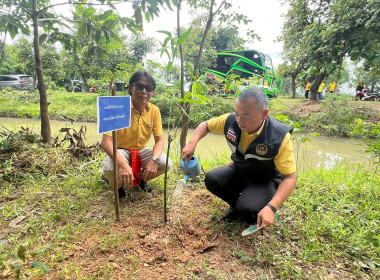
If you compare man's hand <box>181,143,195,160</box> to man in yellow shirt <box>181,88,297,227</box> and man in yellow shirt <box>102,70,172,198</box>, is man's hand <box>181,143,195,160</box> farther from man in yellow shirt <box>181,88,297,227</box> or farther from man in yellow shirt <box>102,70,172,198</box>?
man in yellow shirt <box>102,70,172,198</box>

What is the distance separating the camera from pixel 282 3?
9.16 meters

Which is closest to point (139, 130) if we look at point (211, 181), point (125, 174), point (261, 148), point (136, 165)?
point (136, 165)

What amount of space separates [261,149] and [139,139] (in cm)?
99

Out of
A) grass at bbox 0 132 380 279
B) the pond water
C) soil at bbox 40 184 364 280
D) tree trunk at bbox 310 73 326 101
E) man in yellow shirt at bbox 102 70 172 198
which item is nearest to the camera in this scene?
soil at bbox 40 184 364 280

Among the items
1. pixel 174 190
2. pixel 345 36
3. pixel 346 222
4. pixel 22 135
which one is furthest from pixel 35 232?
pixel 345 36

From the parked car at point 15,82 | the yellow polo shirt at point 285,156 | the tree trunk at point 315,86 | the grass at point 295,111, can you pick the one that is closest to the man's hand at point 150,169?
the yellow polo shirt at point 285,156

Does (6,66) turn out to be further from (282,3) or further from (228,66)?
(282,3)

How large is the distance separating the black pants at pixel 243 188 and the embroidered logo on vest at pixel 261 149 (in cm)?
27

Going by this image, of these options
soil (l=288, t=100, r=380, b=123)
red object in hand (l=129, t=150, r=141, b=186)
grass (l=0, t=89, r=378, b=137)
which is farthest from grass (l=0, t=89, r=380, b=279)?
soil (l=288, t=100, r=380, b=123)

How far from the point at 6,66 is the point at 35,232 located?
2442 centimetres

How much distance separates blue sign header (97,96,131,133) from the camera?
119cm

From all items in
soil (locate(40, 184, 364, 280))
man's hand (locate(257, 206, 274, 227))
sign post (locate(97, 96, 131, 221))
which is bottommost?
soil (locate(40, 184, 364, 280))

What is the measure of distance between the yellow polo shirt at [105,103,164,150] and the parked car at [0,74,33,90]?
14388 mm

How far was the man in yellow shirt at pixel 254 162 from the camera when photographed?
4.09 feet
